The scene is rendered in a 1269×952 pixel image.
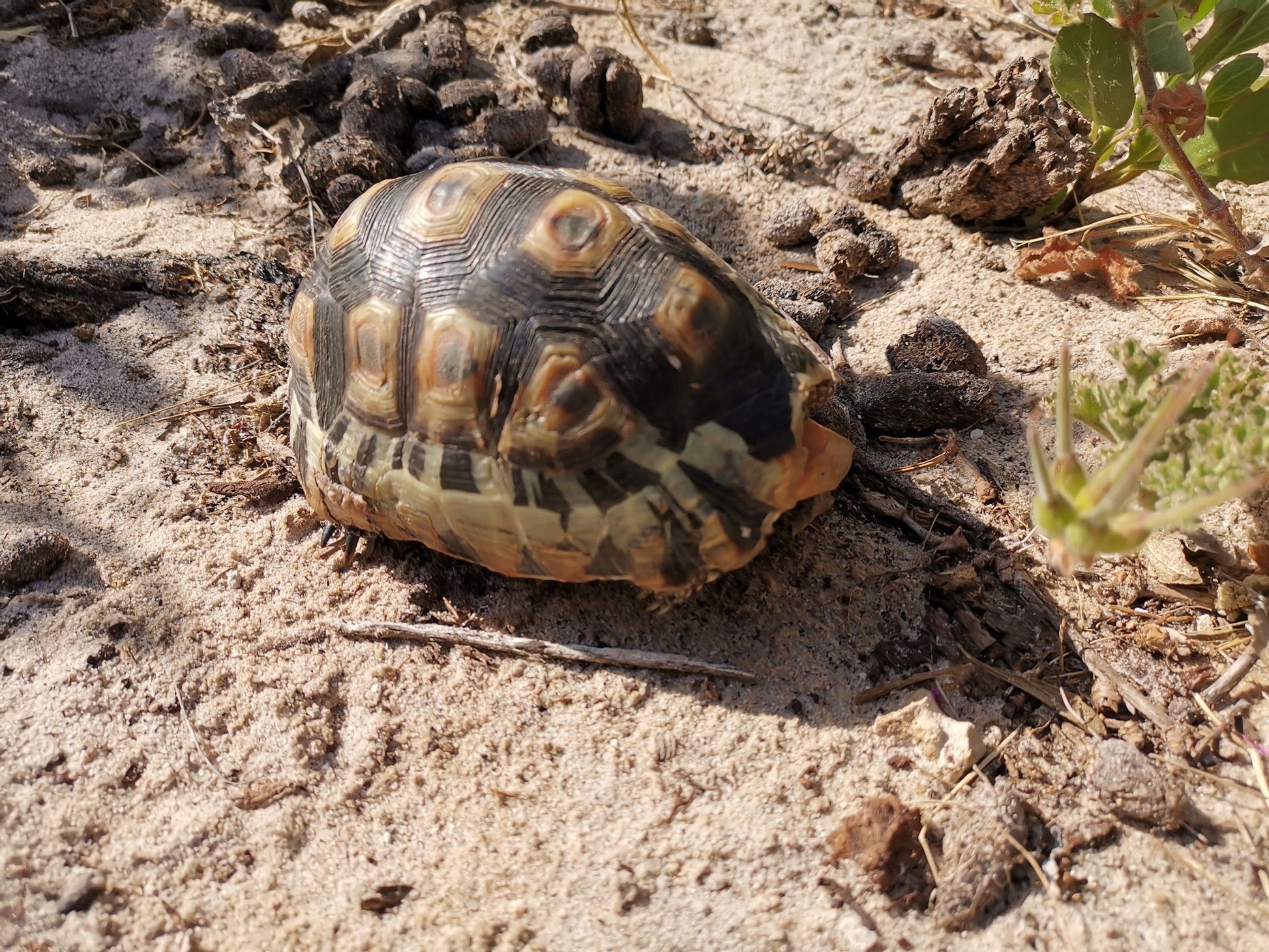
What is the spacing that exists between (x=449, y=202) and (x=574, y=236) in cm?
38

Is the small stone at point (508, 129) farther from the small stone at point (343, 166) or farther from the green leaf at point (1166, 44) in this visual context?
the green leaf at point (1166, 44)

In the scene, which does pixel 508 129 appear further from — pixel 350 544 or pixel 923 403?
pixel 923 403

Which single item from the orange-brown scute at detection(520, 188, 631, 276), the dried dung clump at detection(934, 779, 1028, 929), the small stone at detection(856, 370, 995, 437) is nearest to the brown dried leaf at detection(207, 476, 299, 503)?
the orange-brown scute at detection(520, 188, 631, 276)

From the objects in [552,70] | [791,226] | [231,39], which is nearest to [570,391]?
[791,226]

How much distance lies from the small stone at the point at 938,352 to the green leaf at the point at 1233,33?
110 centimetres

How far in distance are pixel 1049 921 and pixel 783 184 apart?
3018mm

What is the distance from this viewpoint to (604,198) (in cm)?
226

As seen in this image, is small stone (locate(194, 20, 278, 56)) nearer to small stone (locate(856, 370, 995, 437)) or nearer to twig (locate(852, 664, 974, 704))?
small stone (locate(856, 370, 995, 437))

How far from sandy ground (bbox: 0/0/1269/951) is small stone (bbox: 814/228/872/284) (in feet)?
0.32

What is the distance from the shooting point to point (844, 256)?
327 centimetres

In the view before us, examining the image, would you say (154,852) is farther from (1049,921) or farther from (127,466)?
(1049,921)

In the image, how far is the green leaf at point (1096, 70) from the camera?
8.64 ft

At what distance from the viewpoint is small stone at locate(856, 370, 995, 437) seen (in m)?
2.70

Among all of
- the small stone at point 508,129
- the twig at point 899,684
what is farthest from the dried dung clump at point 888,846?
the small stone at point 508,129
